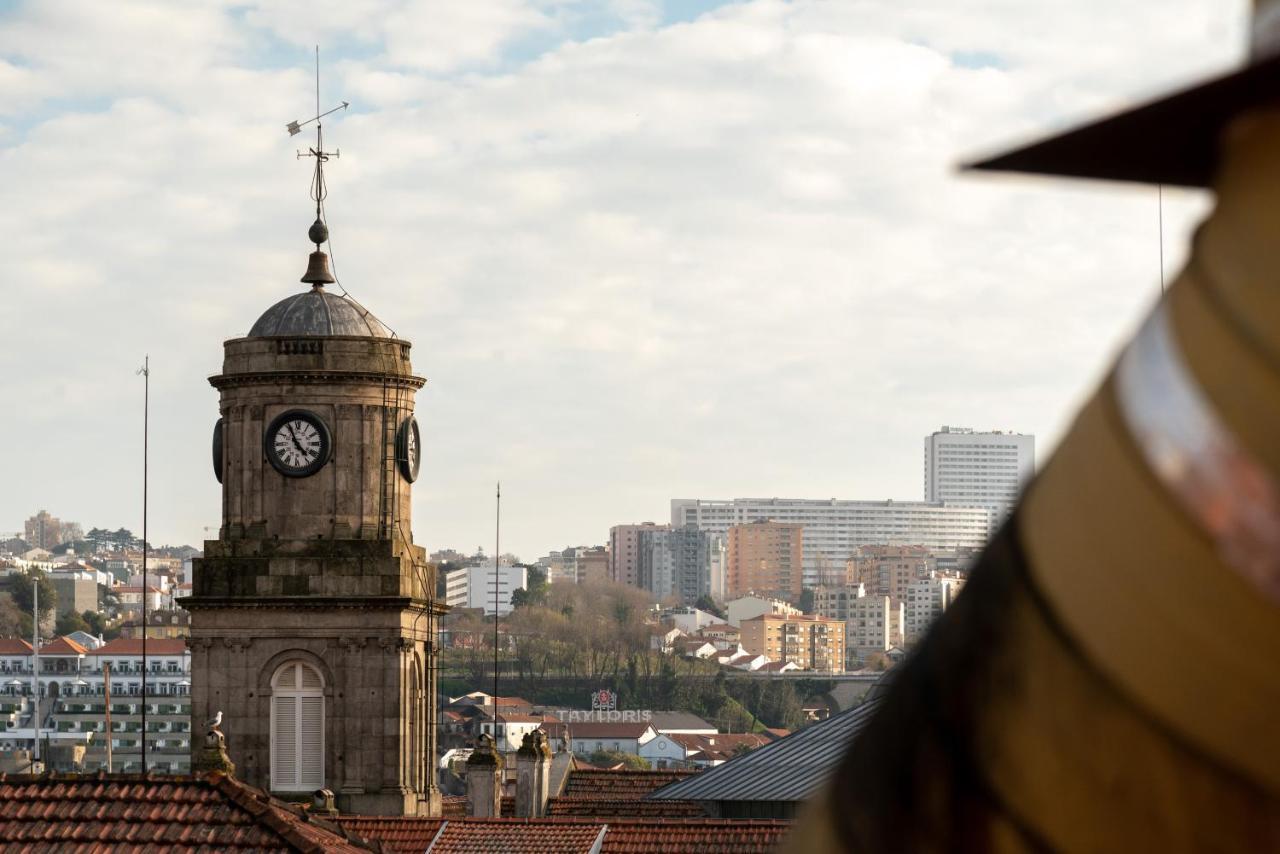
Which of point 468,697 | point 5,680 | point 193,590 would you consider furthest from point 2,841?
point 5,680

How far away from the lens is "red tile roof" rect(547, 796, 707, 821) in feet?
110

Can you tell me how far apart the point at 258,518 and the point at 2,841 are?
2218 centimetres

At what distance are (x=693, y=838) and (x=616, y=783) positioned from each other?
17.3m

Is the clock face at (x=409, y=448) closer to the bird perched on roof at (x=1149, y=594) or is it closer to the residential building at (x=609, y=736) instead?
the bird perched on roof at (x=1149, y=594)

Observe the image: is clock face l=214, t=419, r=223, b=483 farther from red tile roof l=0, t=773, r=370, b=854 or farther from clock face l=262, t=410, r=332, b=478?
red tile roof l=0, t=773, r=370, b=854

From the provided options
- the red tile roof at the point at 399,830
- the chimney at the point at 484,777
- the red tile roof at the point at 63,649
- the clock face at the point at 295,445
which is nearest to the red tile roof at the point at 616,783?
the chimney at the point at 484,777

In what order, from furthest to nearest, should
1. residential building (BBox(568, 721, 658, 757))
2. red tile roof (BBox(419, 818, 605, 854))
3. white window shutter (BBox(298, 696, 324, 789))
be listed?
residential building (BBox(568, 721, 658, 757)) < white window shutter (BBox(298, 696, 324, 789)) < red tile roof (BBox(419, 818, 605, 854))

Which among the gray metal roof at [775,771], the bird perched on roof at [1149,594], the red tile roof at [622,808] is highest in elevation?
the bird perched on roof at [1149,594]

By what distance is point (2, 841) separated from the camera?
16578 millimetres

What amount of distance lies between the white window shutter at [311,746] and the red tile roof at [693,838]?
14.1 meters

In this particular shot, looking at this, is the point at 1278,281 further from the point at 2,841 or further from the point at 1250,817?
the point at 2,841

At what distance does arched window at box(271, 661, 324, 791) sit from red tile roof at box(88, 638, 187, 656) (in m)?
132

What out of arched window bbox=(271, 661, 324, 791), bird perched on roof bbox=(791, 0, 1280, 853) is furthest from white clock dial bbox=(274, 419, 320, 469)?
bird perched on roof bbox=(791, 0, 1280, 853)

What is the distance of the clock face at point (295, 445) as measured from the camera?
38438mm
